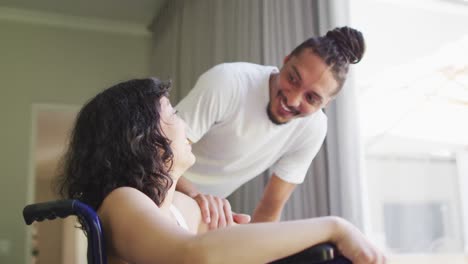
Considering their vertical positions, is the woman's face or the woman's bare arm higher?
the woman's face

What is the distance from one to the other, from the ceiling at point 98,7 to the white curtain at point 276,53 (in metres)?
0.62

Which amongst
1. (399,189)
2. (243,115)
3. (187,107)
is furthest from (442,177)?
(187,107)

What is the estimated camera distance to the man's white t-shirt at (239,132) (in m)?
1.62

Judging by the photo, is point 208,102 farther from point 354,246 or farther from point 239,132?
point 354,246

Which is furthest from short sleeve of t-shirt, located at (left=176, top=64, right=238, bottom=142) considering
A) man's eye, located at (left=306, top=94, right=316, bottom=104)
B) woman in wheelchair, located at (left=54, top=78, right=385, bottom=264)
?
woman in wheelchair, located at (left=54, top=78, right=385, bottom=264)

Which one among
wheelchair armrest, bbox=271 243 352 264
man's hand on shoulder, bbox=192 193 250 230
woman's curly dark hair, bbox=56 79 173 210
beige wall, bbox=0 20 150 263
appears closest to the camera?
wheelchair armrest, bbox=271 243 352 264

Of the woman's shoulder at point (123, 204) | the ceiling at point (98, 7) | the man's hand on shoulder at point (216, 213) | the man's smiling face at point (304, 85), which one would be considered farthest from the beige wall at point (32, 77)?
the woman's shoulder at point (123, 204)

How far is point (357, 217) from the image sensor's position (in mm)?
1832

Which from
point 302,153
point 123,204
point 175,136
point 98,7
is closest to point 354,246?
point 123,204

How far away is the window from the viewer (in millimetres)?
1682

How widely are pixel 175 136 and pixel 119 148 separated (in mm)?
126

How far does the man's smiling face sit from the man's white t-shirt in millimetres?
111

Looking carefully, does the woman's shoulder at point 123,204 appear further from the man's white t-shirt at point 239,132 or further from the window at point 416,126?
the window at point 416,126

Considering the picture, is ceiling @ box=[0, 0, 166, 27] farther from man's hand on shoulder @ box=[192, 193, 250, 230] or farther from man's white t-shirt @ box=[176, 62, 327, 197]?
man's hand on shoulder @ box=[192, 193, 250, 230]
